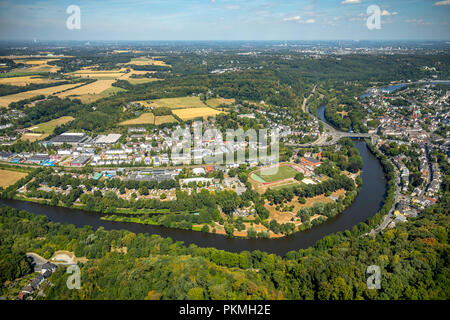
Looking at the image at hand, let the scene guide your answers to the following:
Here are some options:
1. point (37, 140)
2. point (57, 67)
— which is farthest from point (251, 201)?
point (57, 67)

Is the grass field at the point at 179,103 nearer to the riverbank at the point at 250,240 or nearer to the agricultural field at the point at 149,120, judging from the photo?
the agricultural field at the point at 149,120

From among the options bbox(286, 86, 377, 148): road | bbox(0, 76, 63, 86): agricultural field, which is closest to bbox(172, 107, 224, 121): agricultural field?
bbox(286, 86, 377, 148): road

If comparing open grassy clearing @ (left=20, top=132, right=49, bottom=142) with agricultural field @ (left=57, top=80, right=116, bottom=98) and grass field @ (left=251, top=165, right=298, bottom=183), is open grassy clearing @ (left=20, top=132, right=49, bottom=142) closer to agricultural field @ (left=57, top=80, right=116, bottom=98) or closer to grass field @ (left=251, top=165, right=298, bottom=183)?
agricultural field @ (left=57, top=80, right=116, bottom=98)

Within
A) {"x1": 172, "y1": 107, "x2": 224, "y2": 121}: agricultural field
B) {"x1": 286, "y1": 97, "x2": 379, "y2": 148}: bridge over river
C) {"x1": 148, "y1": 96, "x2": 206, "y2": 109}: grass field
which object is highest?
{"x1": 148, "y1": 96, "x2": 206, "y2": 109}: grass field

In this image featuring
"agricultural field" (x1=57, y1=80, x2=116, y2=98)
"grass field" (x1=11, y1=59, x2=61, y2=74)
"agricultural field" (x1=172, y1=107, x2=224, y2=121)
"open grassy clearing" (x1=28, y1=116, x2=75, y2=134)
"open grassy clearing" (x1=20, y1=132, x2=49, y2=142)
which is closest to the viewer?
"open grassy clearing" (x1=20, y1=132, x2=49, y2=142)

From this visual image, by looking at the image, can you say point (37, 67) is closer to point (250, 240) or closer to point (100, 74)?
point (100, 74)

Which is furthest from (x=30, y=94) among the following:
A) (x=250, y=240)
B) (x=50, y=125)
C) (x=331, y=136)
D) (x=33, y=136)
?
(x=331, y=136)

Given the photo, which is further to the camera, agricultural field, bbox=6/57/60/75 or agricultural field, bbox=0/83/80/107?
agricultural field, bbox=6/57/60/75

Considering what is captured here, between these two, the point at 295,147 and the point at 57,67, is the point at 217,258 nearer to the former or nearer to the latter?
the point at 295,147
